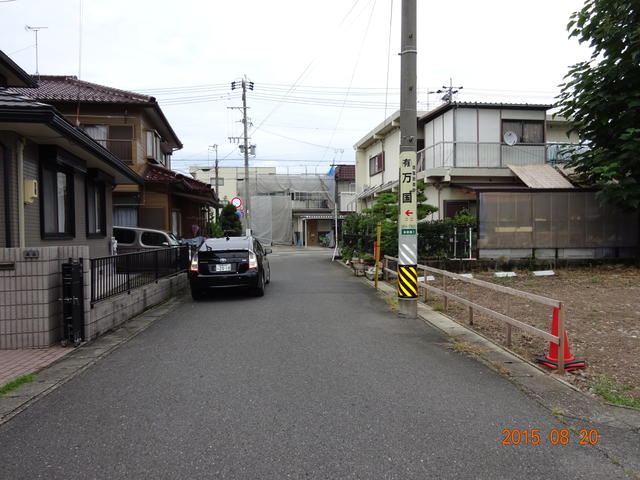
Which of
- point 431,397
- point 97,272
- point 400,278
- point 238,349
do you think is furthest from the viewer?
point 400,278

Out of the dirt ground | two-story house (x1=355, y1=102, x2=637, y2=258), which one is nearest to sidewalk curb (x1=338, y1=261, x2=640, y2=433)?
the dirt ground

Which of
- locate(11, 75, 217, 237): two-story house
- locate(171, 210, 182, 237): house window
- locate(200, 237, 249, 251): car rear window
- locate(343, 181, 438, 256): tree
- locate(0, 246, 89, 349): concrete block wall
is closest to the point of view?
locate(0, 246, 89, 349): concrete block wall

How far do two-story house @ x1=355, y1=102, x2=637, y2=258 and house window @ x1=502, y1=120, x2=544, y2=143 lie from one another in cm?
4

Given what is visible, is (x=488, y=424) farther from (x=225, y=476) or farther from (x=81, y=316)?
(x=81, y=316)

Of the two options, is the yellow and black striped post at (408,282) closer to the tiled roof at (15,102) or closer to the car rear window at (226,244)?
the car rear window at (226,244)

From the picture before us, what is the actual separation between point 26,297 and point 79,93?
1539 centimetres

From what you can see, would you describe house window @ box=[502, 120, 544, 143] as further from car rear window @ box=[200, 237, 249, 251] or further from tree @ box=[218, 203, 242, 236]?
tree @ box=[218, 203, 242, 236]

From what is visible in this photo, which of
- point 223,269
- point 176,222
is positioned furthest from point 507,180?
point 176,222

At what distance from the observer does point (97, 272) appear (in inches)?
282

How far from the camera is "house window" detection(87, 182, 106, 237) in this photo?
12.1 metres

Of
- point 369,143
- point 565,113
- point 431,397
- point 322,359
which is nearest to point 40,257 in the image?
point 322,359

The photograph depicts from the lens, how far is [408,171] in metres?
9.12

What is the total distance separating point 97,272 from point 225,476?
5044 mm

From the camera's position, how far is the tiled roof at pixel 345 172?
48.3 m
